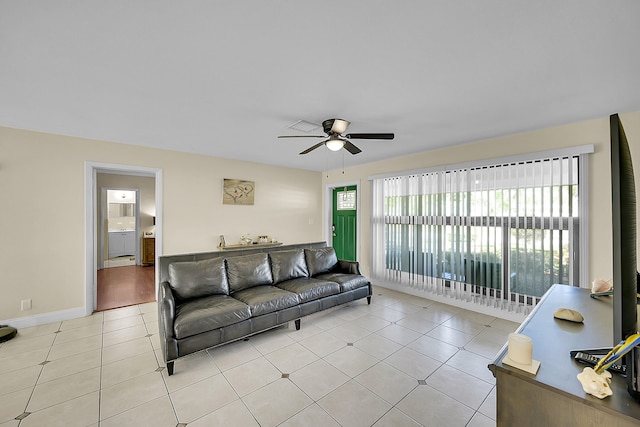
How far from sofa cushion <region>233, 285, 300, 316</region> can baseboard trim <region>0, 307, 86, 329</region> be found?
2.40 m

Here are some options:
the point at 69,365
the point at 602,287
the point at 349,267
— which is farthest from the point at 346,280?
the point at 69,365

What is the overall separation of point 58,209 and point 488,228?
595 cm

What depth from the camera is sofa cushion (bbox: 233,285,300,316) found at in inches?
114

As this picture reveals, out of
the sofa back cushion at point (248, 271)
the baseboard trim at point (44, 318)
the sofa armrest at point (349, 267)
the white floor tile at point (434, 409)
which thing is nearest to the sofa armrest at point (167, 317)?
the sofa back cushion at point (248, 271)

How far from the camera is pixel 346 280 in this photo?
3.87m

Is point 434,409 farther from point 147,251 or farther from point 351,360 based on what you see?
point 147,251

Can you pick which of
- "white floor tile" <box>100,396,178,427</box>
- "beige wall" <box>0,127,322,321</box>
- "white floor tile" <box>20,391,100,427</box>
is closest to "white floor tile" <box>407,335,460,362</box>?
"white floor tile" <box>100,396,178,427</box>

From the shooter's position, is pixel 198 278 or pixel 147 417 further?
pixel 198 278

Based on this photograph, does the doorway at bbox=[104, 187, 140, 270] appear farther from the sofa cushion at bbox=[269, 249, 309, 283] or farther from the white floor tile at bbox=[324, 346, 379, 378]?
the white floor tile at bbox=[324, 346, 379, 378]

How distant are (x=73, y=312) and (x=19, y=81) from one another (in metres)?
3.00

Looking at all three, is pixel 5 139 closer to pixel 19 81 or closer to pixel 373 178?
pixel 19 81

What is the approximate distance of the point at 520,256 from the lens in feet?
11.2

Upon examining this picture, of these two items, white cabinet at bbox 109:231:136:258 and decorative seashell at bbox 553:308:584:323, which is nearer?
decorative seashell at bbox 553:308:584:323

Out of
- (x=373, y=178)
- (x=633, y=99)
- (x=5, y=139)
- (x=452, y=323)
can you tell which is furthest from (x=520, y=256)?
(x=5, y=139)
